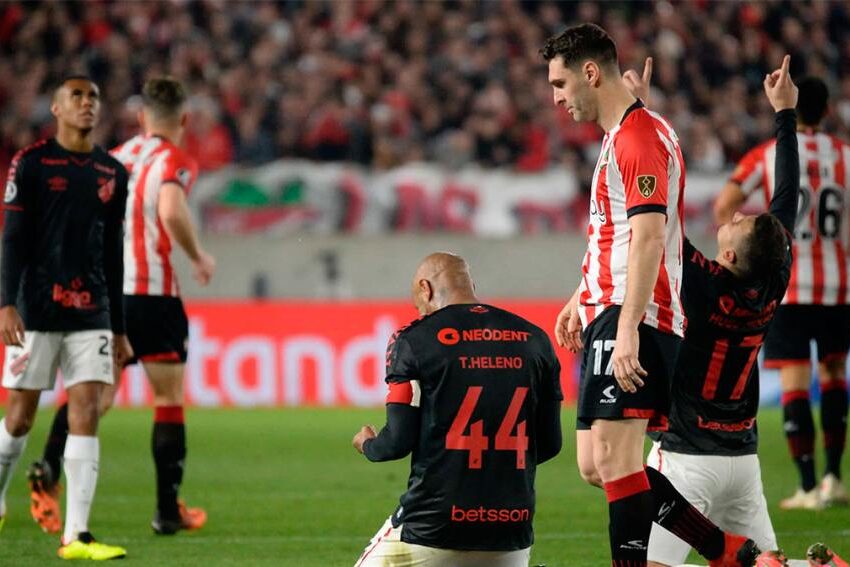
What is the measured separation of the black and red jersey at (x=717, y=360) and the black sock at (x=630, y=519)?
797 millimetres

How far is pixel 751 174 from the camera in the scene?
8.58 metres

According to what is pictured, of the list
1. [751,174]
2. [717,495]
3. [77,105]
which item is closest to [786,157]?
[717,495]

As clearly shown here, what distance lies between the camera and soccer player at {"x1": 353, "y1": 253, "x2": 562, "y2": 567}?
4.51 m

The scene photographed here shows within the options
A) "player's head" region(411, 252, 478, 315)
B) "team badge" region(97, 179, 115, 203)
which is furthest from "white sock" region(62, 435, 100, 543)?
"player's head" region(411, 252, 478, 315)

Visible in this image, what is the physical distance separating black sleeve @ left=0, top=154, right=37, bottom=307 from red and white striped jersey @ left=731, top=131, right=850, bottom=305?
Answer: 4.10 meters

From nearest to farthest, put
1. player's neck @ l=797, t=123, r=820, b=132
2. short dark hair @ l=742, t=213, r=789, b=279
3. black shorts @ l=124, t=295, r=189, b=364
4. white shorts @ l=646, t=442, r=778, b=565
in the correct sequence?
white shorts @ l=646, t=442, r=778, b=565
short dark hair @ l=742, t=213, r=789, b=279
black shorts @ l=124, t=295, r=189, b=364
player's neck @ l=797, t=123, r=820, b=132

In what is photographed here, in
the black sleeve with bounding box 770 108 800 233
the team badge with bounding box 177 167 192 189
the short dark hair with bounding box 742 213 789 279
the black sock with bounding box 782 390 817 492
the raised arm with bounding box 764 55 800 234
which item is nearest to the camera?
the short dark hair with bounding box 742 213 789 279

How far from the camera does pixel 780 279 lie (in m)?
5.95

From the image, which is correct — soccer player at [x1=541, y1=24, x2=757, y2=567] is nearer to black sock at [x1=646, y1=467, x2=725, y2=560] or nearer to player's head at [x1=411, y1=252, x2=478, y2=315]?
black sock at [x1=646, y1=467, x2=725, y2=560]

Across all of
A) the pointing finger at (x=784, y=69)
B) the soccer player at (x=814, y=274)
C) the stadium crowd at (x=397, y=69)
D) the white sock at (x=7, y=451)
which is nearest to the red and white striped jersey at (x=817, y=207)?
the soccer player at (x=814, y=274)

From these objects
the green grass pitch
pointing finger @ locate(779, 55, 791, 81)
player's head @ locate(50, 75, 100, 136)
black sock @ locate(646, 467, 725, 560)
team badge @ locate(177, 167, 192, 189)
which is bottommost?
the green grass pitch

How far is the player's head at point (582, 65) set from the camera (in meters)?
5.14

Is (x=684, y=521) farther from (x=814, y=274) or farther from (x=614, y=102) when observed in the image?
(x=814, y=274)

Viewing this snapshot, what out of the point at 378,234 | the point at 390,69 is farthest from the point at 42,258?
the point at 390,69
